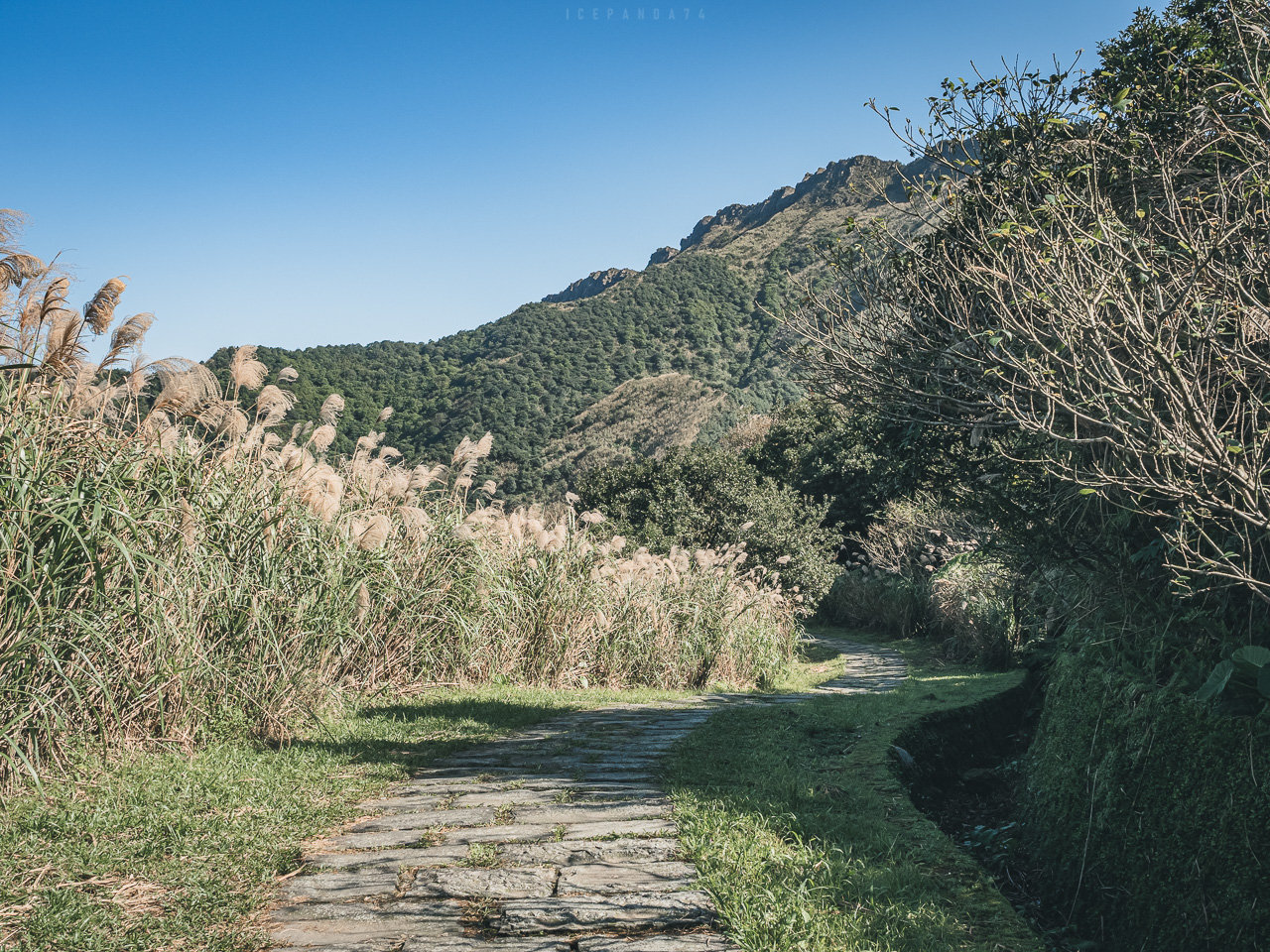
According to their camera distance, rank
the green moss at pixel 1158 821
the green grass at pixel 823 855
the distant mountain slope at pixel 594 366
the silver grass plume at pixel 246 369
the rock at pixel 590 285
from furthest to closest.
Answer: the rock at pixel 590 285 < the distant mountain slope at pixel 594 366 < the silver grass plume at pixel 246 369 < the green moss at pixel 1158 821 < the green grass at pixel 823 855

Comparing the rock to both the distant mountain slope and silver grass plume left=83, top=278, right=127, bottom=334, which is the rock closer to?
the distant mountain slope

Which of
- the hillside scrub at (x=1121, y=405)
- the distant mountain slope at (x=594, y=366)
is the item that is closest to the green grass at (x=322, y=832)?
the hillside scrub at (x=1121, y=405)

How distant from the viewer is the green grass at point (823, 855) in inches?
109

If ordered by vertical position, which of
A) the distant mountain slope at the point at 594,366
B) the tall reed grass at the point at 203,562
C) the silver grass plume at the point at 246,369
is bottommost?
the tall reed grass at the point at 203,562

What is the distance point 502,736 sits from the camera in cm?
570

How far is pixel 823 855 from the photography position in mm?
3410

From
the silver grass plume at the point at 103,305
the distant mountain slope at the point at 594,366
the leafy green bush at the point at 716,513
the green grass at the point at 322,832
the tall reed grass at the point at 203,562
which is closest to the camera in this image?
the green grass at the point at 322,832

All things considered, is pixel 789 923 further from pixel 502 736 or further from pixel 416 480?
pixel 416 480

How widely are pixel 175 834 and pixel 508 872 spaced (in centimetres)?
140

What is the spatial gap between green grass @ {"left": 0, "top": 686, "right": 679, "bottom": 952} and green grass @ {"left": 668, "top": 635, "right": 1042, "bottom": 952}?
66.0 inches

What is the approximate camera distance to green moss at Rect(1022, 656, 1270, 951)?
3.08 metres

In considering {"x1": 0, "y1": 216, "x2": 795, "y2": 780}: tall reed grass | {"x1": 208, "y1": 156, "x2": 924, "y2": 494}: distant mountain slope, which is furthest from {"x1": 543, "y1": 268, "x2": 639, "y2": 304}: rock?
{"x1": 0, "y1": 216, "x2": 795, "y2": 780}: tall reed grass

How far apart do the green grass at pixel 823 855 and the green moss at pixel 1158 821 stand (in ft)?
2.23

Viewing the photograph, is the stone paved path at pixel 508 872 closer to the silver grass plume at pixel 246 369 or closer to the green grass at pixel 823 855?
the green grass at pixel 823 855
